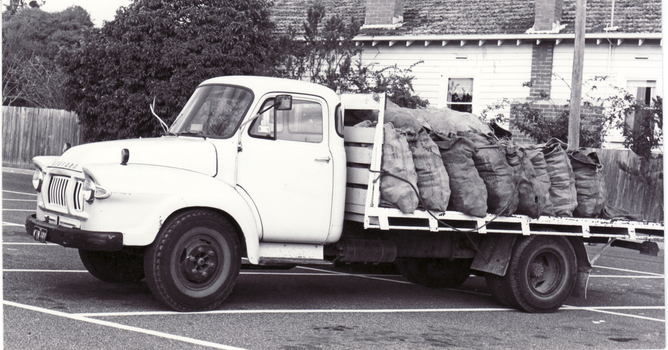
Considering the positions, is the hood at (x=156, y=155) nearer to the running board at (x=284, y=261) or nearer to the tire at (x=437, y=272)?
the running board at (x=284, y=261)

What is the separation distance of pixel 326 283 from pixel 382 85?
11427 millimetres

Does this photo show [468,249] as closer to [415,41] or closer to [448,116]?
[448,116]

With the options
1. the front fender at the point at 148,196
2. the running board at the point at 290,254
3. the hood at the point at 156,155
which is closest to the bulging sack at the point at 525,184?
the running board at the point at 290,254

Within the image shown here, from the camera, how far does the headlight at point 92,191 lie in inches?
280

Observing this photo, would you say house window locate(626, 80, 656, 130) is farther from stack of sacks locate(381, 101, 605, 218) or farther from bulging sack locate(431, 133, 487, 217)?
bulging sack locate(431, 133, 487, 217)

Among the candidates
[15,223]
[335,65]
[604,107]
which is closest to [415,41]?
[335,65]

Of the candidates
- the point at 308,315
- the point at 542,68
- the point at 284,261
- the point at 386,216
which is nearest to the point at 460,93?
the point at 542,68

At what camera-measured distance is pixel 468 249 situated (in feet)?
30.1

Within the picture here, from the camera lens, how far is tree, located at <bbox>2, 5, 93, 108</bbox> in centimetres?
3647

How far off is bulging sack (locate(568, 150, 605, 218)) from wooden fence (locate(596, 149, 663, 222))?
9594 mm

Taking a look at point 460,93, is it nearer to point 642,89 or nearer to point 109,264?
point 642,89

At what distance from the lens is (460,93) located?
23.5 meters

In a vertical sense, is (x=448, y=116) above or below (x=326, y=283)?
above

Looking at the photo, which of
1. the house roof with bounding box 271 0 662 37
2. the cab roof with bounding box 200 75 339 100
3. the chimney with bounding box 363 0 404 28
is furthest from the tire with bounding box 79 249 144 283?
the chimney with bounding box 363 0 404 28
